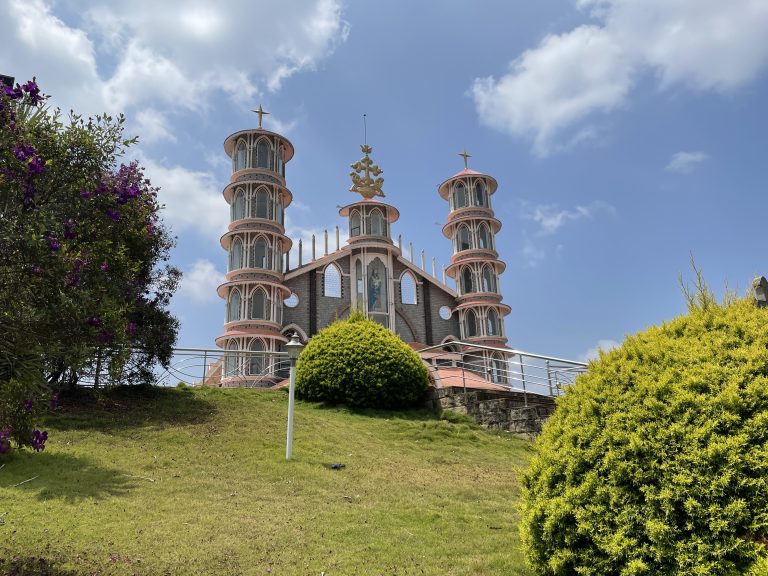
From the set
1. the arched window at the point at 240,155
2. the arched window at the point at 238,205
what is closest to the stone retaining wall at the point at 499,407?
the arched window at the point at 238,205

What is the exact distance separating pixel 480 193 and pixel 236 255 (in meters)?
15.2

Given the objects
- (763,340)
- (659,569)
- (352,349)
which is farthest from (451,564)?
(352,349)

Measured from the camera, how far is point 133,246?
16312mm

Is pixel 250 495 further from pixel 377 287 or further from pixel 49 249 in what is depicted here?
pixel 377 287

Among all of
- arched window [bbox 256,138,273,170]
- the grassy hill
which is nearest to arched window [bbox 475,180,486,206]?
arched window [bbox 256,138,273,170]

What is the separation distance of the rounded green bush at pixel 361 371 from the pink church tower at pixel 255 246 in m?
8.13

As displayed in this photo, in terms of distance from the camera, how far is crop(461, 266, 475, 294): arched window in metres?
34.9

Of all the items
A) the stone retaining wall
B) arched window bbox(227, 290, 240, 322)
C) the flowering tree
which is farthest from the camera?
arched window bbox(227, 290, 240, 322)

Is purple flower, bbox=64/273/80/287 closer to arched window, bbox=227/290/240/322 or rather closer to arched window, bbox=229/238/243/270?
arched window, bbox=227/290/240/322

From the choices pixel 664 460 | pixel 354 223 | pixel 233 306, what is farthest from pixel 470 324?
pixel 664 460

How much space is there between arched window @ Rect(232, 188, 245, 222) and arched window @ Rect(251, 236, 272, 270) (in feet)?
5.46

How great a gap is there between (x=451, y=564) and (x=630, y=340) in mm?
3488

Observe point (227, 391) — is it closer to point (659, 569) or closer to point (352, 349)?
point (352, 349)

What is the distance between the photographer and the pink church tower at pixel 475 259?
3388cm
